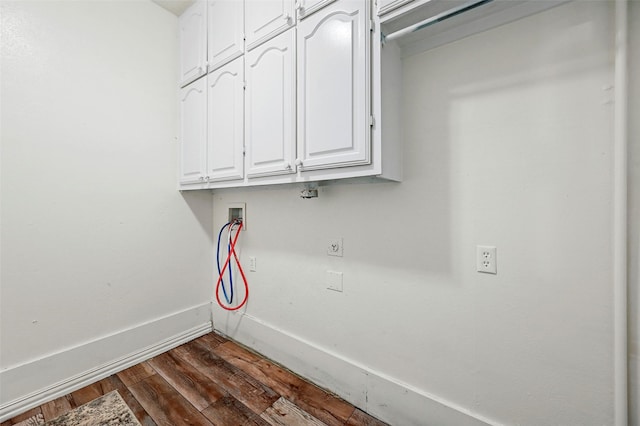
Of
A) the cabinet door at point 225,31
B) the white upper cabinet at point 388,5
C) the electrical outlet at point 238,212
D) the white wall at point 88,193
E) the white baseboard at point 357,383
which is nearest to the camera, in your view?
the white upper cabinet at point 388,5

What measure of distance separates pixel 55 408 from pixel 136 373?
1.25ft

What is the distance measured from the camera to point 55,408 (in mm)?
1464

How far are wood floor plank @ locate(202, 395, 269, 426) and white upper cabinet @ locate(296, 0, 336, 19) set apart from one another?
2023 millimetres

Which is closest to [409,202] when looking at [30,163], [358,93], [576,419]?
[358,93]

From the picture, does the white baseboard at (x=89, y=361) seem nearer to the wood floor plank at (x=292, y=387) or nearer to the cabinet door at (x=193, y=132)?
the wood floor plank at (x=292, y=387)

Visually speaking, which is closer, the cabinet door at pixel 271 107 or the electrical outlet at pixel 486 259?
the electrical outlet at pixel 486 259

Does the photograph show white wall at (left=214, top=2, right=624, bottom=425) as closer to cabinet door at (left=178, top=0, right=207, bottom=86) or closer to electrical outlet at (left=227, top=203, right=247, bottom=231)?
electrical outlet at (left=227, top=203, right=247, bottom=231)

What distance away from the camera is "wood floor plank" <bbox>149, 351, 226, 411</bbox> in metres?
1.52

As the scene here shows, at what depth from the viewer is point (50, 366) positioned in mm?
1542

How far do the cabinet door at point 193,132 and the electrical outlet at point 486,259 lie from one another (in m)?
1.72

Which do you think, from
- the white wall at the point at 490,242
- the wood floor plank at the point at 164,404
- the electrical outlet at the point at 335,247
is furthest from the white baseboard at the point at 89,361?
the electrical outlet at the point at 335,247

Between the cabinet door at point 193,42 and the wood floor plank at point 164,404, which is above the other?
the cabinet door at point 193,42

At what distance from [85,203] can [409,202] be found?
1.95 m

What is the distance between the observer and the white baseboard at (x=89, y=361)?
4.71 feet
